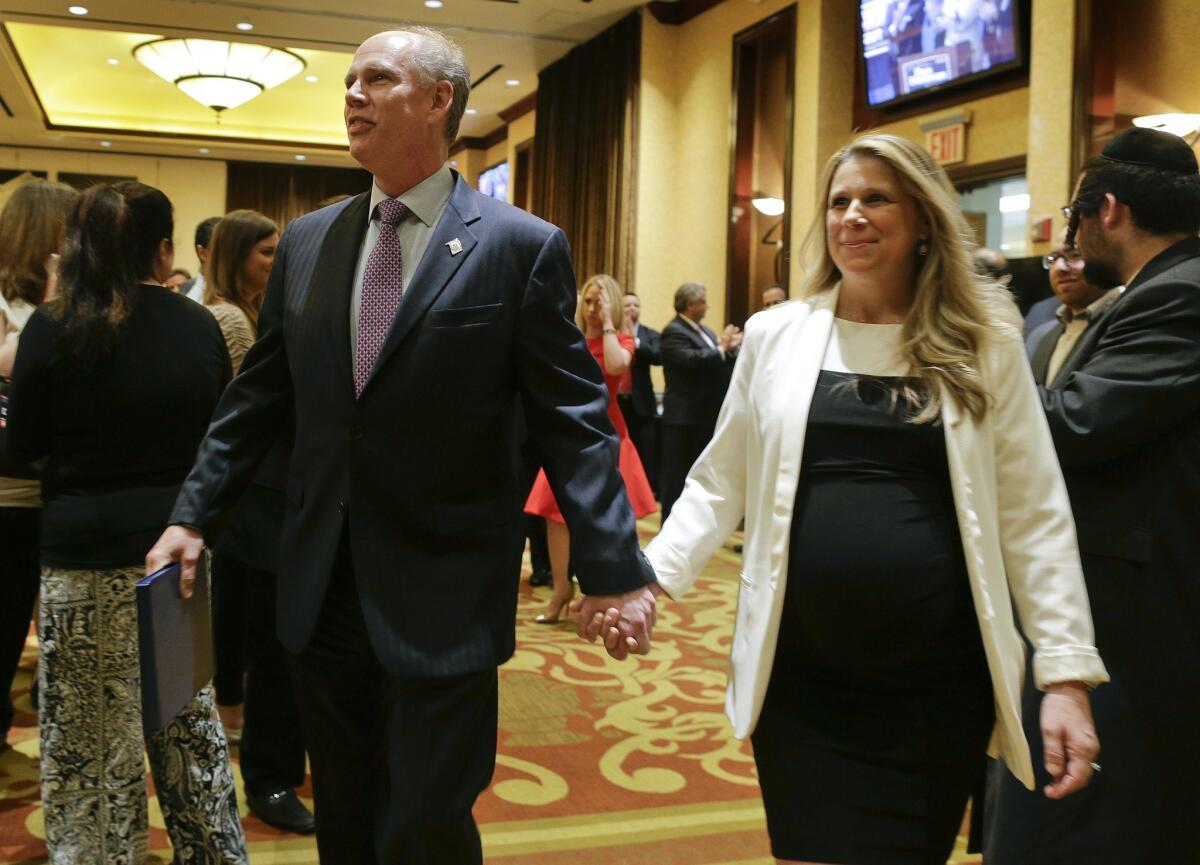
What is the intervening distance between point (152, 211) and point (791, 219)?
21.9ft

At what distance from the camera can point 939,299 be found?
75.4 inches

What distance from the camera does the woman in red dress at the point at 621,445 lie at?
5184mm

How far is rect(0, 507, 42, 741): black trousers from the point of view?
3424mm

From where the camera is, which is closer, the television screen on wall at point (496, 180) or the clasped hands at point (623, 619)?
the clasped hands at point (623, 619)

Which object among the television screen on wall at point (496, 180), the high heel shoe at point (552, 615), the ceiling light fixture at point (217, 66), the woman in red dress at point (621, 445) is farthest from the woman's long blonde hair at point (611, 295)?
the television screen on wall at point (496, 180)

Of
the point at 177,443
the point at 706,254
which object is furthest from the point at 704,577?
the point at 177,443

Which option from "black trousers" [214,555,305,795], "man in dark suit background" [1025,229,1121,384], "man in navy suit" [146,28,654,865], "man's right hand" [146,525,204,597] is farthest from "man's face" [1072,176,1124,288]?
"black trousers" [214,555,305,795]

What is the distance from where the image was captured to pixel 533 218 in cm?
196

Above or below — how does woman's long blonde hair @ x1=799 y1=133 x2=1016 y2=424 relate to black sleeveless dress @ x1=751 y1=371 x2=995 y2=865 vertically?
above

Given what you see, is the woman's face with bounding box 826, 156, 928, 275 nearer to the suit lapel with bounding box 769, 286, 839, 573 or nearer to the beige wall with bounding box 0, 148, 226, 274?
the suit lapel with bounding box 769, 286, 839, 573

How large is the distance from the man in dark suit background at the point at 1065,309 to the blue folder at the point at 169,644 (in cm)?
191

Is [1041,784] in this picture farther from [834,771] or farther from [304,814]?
[304,814]

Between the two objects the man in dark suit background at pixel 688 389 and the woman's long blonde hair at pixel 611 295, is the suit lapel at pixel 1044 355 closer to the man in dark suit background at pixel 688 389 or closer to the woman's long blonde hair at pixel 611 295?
the woman's long blonde hair at pixel 611 295

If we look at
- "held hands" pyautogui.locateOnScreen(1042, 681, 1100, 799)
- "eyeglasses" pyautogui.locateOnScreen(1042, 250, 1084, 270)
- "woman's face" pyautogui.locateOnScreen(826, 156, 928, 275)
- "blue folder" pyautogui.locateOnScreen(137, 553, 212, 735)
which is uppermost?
"eyeglasses" pyautogui.locateOnScreen(1042, 250, 1084, 270)
